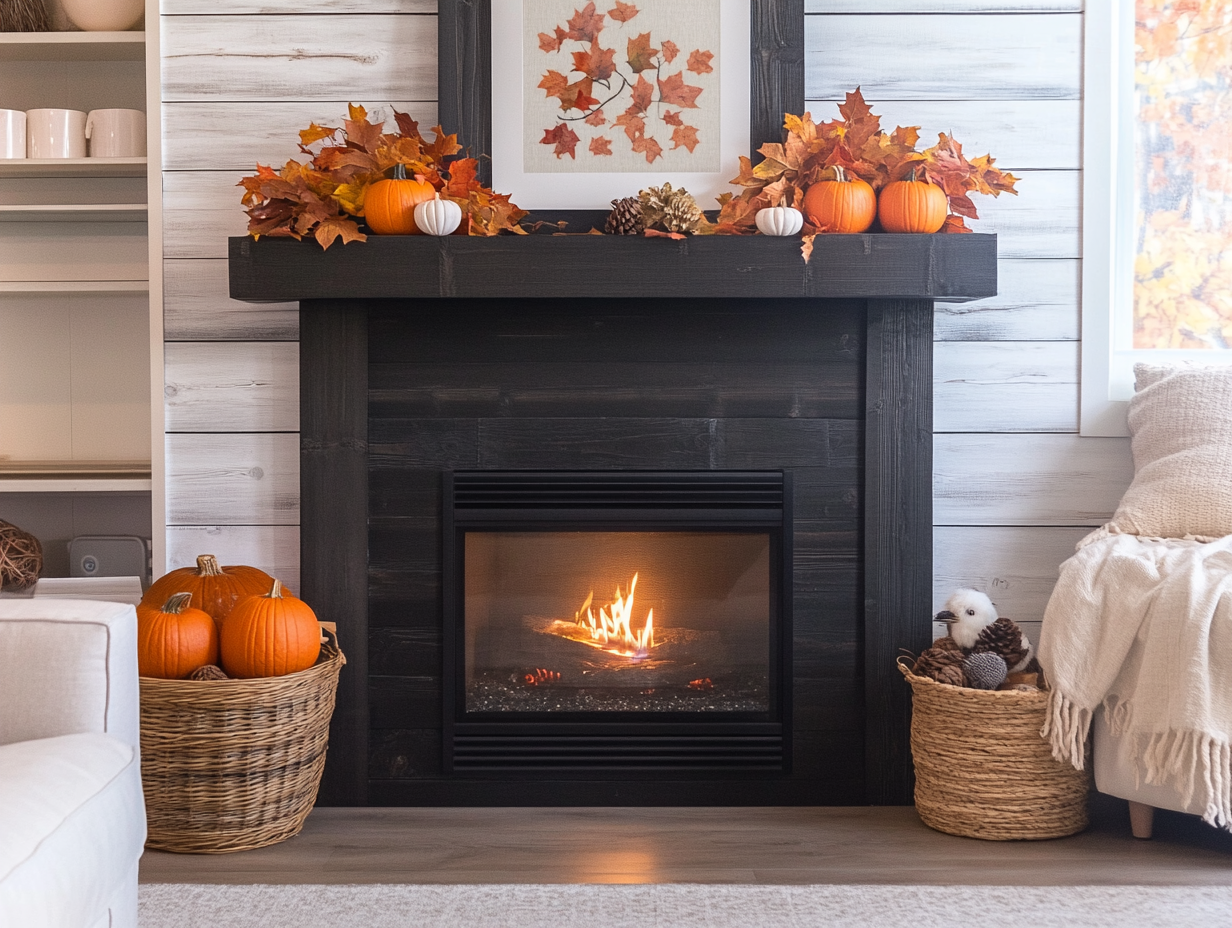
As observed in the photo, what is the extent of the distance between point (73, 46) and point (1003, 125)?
216 cm

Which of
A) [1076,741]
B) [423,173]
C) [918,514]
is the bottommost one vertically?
[1076,741]

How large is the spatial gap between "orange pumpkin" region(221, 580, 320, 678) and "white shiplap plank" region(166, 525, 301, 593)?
281 mm

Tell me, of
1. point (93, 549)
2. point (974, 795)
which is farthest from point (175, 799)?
point (974, 795)

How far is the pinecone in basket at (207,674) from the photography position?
76.2 inches

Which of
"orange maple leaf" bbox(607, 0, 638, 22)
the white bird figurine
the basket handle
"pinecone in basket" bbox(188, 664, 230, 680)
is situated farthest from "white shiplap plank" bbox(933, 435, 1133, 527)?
"pinecone in basket" bbox(188, 664, 230, 680)

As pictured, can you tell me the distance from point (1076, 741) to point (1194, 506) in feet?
1.85

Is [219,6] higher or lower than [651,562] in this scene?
higher

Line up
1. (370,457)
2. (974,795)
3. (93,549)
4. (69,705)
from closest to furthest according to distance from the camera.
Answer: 1. (69,705)
2. (974,795)
3. (370,457)
4. (93,549)

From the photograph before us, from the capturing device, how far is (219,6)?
2.27 metres

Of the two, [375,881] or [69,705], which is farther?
[375,881]

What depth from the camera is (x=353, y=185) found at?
2053mm

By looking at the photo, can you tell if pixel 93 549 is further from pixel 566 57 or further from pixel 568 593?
pixel 566 57

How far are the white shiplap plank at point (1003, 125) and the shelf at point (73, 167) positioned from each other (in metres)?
1.59

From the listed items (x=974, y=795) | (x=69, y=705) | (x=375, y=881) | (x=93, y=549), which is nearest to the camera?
(x=69, y=705)
